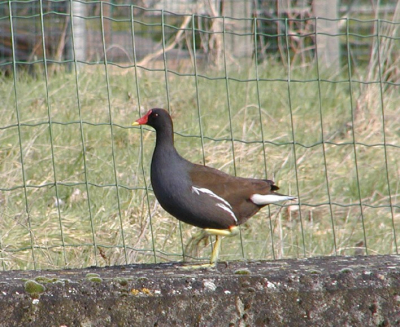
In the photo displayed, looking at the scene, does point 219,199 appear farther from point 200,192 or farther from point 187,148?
point 187,148

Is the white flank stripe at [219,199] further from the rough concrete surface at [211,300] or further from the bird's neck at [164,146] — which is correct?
the rough concrete surface at [211,300]

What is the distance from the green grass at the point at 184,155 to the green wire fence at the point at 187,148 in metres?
0.01

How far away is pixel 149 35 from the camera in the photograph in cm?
1000

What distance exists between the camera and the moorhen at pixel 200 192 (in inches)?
129

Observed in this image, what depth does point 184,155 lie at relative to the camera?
5.82 metres

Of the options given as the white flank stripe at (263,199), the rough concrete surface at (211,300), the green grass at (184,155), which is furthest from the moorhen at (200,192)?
the rough concrete surface at (211,300)

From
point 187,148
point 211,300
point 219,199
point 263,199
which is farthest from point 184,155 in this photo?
point 211,300

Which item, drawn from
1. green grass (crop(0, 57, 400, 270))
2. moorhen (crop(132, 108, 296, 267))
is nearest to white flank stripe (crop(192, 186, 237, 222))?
moorhen (crop(132, 108, 296, 267))

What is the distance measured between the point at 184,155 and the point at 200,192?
2488mm

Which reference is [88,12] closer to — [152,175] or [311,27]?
[311,27]

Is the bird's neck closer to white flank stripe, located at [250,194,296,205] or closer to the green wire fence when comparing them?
white flank stripe, located at [250,194,296,205]

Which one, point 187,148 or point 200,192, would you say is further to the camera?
point 187,148

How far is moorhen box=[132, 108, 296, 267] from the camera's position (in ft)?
10.8

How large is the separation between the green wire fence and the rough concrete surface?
62.4 inches
